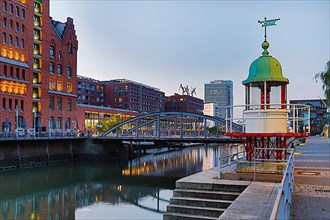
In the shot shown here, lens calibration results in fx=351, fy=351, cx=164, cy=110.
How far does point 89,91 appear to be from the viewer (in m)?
121

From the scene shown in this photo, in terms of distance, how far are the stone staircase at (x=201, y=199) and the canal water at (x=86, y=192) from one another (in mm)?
10565

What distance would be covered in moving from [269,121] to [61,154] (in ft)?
136

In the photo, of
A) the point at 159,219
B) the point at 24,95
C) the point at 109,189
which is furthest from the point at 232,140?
the point at 24,95

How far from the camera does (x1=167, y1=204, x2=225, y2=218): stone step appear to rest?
10391 millimetres

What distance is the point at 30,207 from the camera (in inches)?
900

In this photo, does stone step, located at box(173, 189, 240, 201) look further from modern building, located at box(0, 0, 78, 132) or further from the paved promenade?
modern building, located at box(0, 0, 78, 132)

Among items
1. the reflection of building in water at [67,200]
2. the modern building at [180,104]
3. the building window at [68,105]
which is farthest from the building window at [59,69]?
the modern building at [180,104]

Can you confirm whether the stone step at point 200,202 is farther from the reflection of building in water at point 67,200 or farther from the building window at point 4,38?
the building window at point 4,38

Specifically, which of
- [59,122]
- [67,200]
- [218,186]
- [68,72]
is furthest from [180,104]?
[218,186]

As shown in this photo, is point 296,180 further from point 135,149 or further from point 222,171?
point 135,149

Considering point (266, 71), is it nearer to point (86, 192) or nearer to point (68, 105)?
point (86, 192)

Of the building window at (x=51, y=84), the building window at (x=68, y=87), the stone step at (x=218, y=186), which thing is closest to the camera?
the stone step at (x=218, y=186)

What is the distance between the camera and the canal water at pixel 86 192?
2183 cm

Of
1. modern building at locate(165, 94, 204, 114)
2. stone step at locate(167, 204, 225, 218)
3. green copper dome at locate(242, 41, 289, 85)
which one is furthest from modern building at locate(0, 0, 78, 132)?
modern building at locate(165, 94, 204, 114)
